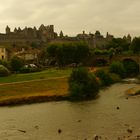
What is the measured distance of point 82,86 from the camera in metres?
65.6

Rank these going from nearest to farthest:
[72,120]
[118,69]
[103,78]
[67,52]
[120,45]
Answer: [72,120] < [103,78] < [118,69] < [67,52] < [120,45]

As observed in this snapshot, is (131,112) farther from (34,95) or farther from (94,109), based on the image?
(34,95)

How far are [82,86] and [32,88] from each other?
1108 cm

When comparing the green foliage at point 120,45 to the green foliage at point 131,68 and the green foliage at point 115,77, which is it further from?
the green foliage at point 115,77

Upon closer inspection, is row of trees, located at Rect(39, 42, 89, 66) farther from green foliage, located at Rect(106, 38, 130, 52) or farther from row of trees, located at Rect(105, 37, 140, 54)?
green foliage, located at Rect(106, 38, 130, 52)

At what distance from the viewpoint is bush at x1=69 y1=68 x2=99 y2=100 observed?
65375mm

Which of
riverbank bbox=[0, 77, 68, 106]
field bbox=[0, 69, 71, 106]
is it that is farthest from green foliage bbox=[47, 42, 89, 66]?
riverbank bbox=[0, 77, 68, 106]

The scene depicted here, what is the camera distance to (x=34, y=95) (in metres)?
67.1

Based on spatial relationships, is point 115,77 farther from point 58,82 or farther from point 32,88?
point 32,88

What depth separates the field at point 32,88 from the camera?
6531cm

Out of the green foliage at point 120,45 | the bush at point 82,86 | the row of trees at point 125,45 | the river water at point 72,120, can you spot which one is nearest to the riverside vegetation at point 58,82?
the bush at point 82,86

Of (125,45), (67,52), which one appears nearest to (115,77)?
(67,52)

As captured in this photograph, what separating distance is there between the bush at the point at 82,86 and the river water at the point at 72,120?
1788 mm

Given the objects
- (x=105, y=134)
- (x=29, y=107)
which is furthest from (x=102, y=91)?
(x=105, y=134)
